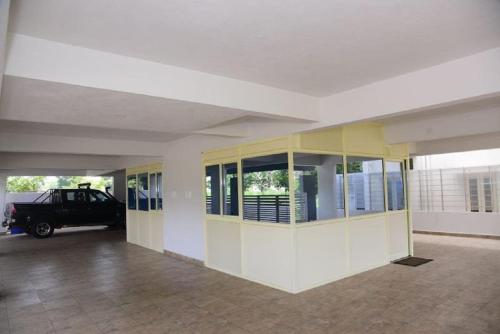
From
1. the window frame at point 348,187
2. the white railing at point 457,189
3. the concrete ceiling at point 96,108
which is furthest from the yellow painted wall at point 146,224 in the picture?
the white railing at point 457,189

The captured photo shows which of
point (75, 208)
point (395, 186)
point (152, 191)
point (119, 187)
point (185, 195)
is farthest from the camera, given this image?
point (119, 187)

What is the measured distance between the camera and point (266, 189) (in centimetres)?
518

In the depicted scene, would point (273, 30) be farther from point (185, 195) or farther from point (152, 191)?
point (152, 191)

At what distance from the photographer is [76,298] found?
471 cm

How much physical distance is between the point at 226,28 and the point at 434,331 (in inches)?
133

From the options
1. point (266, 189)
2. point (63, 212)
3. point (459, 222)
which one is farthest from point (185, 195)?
point (459, 222)

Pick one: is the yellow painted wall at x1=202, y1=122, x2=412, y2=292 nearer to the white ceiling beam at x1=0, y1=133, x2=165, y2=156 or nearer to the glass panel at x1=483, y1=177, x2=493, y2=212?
the white ceiling beam at x1=0, y1=133, x2=165, y2=156

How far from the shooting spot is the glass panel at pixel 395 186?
648cm

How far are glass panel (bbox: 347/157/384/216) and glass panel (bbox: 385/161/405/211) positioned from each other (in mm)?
257

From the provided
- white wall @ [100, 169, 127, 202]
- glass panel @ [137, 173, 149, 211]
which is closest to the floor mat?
glass panel @ [137, 173, 149, 211]

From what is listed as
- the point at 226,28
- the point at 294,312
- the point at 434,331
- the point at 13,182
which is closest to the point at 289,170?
the point at 294,312

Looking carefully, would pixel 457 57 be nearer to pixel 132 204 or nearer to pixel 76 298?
pixel 76 298

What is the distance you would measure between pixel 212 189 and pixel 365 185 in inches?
107

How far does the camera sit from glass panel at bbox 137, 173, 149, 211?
29.2 ft
